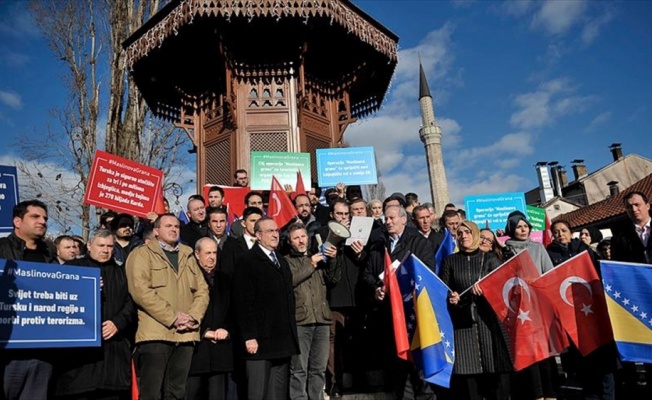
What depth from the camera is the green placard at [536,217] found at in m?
10.5

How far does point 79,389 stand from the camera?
3998 millimetres

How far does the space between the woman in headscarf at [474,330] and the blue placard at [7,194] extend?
4.47 m

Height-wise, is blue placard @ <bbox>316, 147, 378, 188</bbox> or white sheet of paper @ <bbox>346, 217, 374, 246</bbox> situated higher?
blue placard @ <bbox>316, 147, 378, 188</bbox>

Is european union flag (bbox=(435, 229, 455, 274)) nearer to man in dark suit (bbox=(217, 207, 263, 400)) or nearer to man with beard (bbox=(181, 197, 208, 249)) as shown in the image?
man in dark suit (bbox=(217, 207, 263, 400))

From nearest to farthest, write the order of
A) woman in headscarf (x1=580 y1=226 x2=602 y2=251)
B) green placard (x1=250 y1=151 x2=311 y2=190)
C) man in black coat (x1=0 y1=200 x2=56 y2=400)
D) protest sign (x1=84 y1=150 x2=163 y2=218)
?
1. man in black coat (x1=0 y1=200 x2=56 y2=400)
2. protest sign (x1=84 y1=150 x2=163 y2=218)
3. woman in headscarf (x1=580 y1=226 x2=602 y2=251)
4. green placard (x1=250 y1=151 x2=311 y2=190)

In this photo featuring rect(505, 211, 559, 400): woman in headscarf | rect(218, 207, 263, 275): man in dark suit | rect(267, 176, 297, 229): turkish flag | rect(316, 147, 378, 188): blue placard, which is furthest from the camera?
rect(316, 147, 378, 188): blue placard

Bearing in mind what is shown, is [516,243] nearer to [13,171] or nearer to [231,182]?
[13,171]

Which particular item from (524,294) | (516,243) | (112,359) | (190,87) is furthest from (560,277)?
(190,87)

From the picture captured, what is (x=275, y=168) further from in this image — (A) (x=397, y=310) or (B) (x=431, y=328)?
(B) (x=431, y=328)

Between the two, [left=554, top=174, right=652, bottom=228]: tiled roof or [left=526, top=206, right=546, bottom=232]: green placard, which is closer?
[left=526, top=206, right=546, bottom=232]: green placard

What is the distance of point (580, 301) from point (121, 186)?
6063 mm

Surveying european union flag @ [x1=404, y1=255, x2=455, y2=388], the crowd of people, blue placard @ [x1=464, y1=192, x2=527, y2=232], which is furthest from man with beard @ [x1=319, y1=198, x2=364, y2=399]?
blue placard @ [x1=464, y1=192, x2=527, y2=232]

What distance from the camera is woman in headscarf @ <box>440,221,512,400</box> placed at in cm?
466

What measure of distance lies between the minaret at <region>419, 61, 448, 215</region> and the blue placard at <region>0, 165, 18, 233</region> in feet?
160
